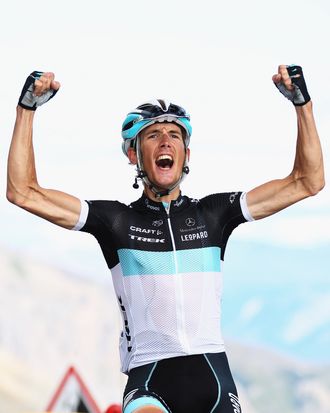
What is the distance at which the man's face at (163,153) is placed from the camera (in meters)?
11.0

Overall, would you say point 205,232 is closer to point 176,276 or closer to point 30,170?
point 176,276

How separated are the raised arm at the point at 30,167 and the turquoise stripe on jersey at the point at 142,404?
56.4 inches

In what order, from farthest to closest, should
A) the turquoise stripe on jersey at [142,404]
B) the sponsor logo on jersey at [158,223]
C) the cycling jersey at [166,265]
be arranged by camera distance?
the sponsor logo on jersey at [158,223], the cycling jersey at [166,265], the turquoise stripe on jersey at [142,404]

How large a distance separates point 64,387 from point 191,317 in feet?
15.6

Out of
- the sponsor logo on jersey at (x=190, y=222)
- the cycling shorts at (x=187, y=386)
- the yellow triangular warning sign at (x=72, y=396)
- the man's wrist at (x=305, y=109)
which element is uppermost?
the man's wrist at (x=305, y=109)

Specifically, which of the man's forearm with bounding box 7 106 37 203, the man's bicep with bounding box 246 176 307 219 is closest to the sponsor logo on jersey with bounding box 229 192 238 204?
the man's bicep with bounding box 246 176 307 219

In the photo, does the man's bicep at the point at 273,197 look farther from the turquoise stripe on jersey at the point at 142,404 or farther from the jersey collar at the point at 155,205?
the turquoise stripe on jersey at the point at 142,404

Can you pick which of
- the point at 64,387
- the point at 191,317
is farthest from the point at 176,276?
the point at 64,387

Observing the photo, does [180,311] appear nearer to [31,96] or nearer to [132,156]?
[132,156]

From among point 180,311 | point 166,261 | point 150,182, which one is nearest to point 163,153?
point 150,182

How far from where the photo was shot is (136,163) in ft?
37.1

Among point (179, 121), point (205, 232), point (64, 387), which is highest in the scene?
point (179, 121)

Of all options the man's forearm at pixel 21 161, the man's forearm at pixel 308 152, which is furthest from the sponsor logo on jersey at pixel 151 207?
the man's forearm at pixel 308 152

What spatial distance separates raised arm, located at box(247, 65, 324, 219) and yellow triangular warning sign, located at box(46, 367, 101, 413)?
4.56m
